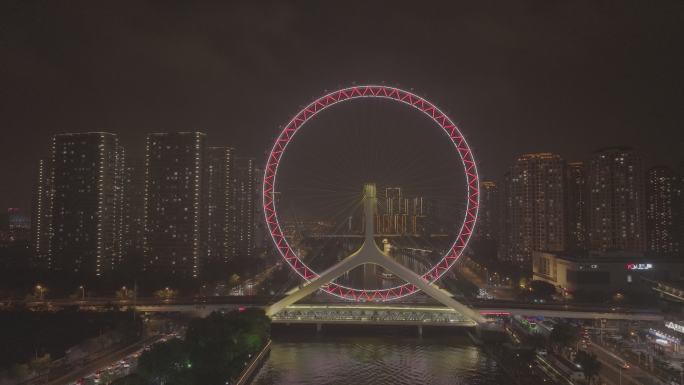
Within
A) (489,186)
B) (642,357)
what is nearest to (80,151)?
(642,357)

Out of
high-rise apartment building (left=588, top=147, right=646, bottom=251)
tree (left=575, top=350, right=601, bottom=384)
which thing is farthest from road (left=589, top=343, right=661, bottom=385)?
high-rise apartment building (left=588, top=147, right=646, bottom=251)

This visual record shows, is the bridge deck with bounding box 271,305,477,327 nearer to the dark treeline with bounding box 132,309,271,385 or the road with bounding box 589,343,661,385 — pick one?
the dark treeline with bounding box 132,309,271,385

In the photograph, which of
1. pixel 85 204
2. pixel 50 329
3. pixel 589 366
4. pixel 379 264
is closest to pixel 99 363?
pixel 50 329

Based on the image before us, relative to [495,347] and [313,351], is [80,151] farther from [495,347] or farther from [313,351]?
[495,347]

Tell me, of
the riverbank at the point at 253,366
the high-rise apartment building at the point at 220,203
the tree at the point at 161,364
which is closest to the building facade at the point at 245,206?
the high-rise apartment building at the point at 220,203

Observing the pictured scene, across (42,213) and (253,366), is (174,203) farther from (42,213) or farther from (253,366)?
(253,366)

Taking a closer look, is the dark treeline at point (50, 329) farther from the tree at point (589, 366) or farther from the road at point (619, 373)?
the road at point (619, 373)
